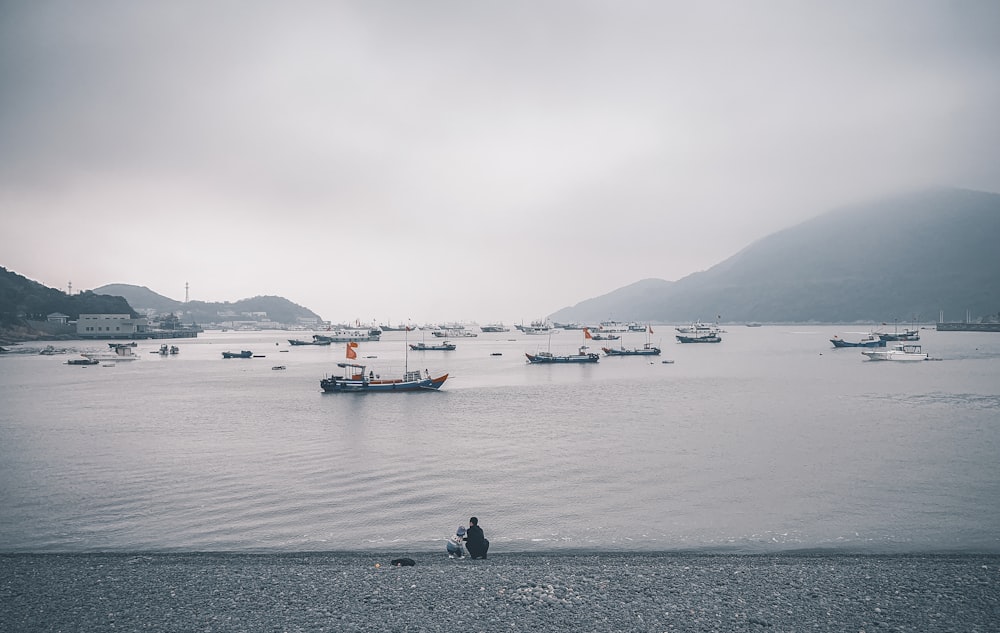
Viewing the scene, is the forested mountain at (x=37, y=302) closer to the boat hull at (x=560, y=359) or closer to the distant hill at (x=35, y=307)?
the distant hill at (x=35, y=307)

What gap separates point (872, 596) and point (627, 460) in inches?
488

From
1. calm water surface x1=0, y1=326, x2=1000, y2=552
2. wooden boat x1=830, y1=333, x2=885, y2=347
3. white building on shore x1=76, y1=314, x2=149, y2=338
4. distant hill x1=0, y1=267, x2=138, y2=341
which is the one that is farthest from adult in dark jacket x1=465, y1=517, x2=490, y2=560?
white building on shore x1=76, y1=314, x2=149, y2=338

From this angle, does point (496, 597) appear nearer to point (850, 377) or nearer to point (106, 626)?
point (106, 626)

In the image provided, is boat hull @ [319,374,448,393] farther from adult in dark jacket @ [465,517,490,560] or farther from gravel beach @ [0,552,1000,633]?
adult in dark jacket @ [465,517,490,560]

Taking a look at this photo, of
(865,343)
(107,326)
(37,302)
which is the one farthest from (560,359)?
(37,302)

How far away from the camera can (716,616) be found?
882 cm

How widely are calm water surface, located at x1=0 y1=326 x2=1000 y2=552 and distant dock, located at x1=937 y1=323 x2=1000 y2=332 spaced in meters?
164

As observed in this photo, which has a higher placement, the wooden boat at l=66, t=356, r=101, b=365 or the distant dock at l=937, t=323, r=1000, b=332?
the distant dock at l=937, t=323, r=1000, b=332

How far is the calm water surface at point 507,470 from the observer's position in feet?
45.7

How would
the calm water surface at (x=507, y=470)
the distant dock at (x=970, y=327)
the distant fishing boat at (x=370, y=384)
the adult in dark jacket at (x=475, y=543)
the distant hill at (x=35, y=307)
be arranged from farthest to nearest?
the distant dock at (x=970, y=327) → the distant hill at (x=35, y=307) → the distant fishing boat at (x=370, y=384) → the calm water surface at (x=507, y=470) → the adult in dark jacket at (x=475, y=543)

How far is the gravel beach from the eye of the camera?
864 centimetres

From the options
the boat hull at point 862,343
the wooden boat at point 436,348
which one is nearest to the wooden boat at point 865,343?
the boat hull at point 862,343

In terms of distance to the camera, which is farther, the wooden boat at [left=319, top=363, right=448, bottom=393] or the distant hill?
the distant hill

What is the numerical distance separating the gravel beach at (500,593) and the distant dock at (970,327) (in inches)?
8014
